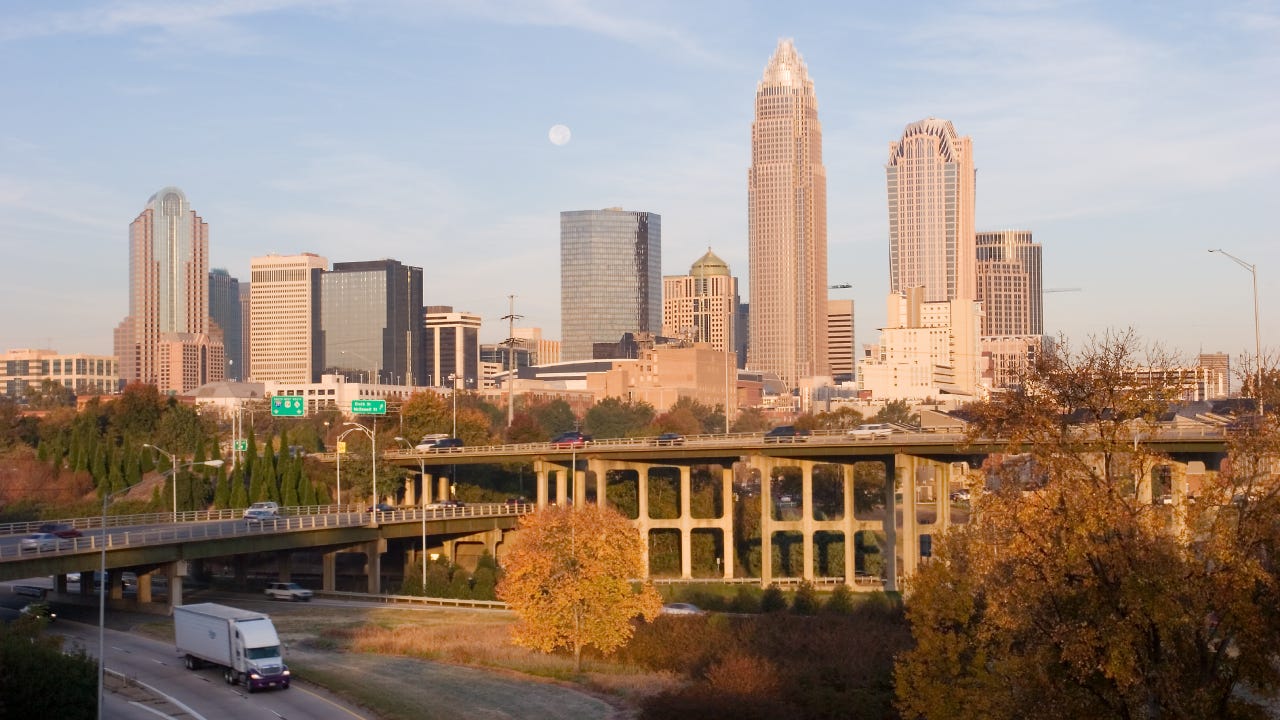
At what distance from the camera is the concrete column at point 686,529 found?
4870 inches

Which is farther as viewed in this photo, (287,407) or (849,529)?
(287,407)

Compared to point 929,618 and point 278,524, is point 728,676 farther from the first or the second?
point 278,524

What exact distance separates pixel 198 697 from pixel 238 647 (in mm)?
2707

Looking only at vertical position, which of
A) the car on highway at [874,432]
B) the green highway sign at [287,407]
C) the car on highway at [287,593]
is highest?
the green highway sign at [287,407]

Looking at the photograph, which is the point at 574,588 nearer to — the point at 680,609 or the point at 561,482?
the point at 680,609

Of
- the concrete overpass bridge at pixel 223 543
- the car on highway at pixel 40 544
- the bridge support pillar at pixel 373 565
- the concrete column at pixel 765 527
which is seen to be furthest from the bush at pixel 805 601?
the car on highway at pixel 40 544

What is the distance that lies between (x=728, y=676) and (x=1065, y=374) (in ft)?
100

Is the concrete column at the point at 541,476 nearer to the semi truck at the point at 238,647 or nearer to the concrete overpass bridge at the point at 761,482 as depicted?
the concrete overpass bridge at the point at 761,482

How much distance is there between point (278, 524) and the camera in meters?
98.9

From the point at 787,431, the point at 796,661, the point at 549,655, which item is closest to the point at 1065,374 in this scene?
the point at 796,661

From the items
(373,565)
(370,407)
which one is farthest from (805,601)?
(370,407)

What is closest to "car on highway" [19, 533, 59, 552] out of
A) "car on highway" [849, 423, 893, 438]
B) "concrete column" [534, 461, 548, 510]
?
"concrete column" [534, 461, 548, 510]

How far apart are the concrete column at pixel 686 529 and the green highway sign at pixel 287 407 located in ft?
182

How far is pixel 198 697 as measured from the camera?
5578 cm
